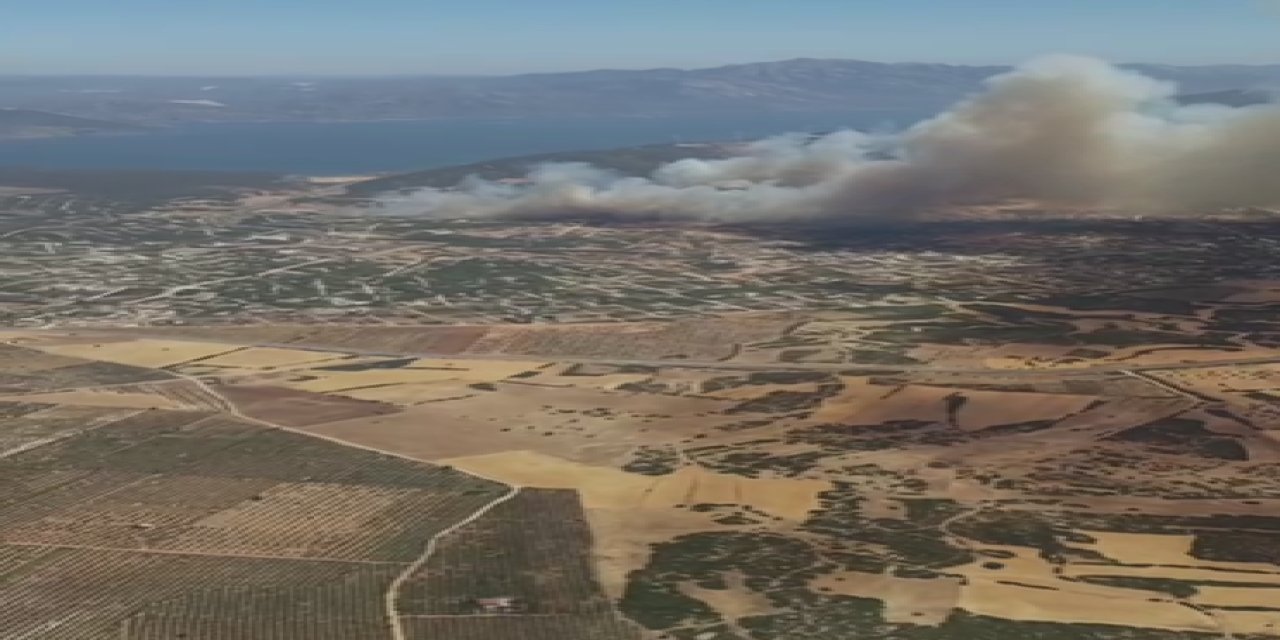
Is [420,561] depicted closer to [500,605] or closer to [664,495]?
[500,605]

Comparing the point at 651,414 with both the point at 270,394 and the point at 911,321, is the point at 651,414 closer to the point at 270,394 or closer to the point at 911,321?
the point at 270,394

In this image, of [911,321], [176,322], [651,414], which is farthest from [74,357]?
[911,321]

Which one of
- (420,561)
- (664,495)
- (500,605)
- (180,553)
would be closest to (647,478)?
(664,495)

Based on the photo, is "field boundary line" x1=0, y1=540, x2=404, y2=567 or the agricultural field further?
"field boundary line" x1=0, y1=540, x2=404, y2=567

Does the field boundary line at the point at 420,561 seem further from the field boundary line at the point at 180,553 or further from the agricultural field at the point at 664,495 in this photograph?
the field boundary line at the point at 180,553

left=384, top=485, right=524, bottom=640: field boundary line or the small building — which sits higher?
the small building

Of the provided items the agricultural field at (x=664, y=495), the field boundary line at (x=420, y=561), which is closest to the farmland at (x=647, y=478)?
the field boundary line at (x=420, y=561)

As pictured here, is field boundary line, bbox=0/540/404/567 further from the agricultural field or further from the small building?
the small building

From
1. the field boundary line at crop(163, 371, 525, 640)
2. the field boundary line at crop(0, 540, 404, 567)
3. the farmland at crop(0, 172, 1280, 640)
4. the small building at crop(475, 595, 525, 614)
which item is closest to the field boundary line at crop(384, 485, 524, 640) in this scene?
the field boundary line at crop(163, 371, 525, 640)

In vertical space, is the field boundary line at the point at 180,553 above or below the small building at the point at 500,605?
below

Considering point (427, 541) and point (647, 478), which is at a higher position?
point (427, 541)

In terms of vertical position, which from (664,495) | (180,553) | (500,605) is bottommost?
(180,553)
